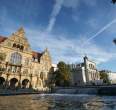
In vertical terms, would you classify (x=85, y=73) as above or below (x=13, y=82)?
above

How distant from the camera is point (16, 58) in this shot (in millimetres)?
55062

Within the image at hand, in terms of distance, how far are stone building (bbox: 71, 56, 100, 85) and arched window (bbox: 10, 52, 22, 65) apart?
36265 mm

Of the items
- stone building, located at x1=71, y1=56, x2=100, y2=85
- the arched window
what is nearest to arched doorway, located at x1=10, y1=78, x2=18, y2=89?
the arched window

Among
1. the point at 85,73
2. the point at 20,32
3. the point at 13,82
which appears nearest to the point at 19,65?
the point at 13,82

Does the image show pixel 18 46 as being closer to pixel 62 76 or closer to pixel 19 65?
pixel 19 65

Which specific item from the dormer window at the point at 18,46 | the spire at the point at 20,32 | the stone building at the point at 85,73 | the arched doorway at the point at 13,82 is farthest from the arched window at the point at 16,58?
the stone building at the point at 85,73

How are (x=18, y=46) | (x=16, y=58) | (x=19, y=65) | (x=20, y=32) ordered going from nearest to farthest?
1. (x=19, y=65)
2. (x=16, y=58)
3. (x=18, y=46)
4. (x=20, y=32)

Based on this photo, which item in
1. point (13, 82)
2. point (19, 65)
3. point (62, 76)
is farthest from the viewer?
point (62, 76)

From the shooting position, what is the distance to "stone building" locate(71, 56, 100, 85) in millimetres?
79375

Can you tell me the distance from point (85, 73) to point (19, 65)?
39.3 m

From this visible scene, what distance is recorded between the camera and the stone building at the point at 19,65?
5094 centimetres

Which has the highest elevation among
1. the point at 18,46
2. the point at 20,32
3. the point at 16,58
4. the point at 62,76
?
the point at 20,32

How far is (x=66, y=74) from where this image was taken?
203 feet

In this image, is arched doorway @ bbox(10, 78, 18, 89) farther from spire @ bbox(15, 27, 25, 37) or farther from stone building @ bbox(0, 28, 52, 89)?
spire @ bbox(15, 27, 25, 37)
